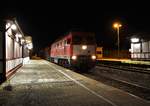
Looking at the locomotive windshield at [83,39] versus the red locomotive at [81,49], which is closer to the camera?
the red locomotive at [81,49]

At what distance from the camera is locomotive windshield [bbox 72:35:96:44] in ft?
74.5

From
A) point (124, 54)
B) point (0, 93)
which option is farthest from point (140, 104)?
point (124, 54)

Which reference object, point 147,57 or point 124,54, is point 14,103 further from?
point 124,54

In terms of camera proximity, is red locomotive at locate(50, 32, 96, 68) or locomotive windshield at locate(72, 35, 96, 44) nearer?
red locomotive at locate(50, 32, 96, 68)

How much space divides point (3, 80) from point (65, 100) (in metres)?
6.35

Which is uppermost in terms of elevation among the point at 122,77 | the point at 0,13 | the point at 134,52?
the point at 0,13

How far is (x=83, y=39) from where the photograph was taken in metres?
23.0

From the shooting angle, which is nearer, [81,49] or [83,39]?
[81,49]

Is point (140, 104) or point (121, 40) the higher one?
point (121, 40)

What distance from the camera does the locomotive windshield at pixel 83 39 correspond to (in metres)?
22.7

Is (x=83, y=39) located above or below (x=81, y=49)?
above

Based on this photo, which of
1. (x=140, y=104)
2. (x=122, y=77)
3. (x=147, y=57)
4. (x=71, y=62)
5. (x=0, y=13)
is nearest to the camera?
(x=140, y=104)

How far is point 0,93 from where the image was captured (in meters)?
10.1

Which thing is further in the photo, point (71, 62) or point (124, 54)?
point (124, 54)
